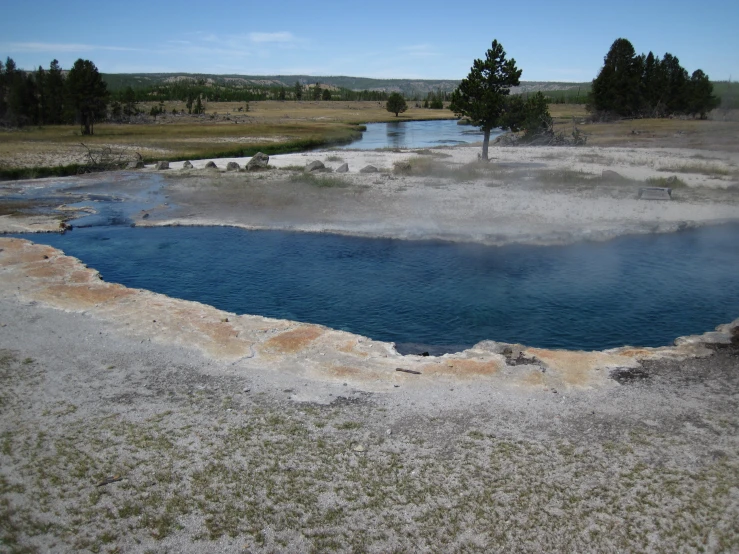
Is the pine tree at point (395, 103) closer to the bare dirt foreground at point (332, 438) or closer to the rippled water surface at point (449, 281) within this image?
the rippled water surface at point (449, 281)

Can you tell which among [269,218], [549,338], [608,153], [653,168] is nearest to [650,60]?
[608,153]

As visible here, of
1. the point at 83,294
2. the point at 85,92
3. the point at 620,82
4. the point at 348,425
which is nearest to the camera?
the point at 348,425

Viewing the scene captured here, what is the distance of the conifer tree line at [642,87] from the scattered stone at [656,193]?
1867 inches

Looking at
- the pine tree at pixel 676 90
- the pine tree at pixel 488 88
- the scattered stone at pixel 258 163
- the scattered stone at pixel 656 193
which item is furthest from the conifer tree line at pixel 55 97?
the pine tree at pixel 676 90

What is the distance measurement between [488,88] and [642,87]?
142 ft

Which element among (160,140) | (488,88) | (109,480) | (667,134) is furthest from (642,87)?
(109,480)

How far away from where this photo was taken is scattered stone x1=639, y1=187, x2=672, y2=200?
2606 centimetres

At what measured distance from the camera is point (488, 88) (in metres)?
35.2

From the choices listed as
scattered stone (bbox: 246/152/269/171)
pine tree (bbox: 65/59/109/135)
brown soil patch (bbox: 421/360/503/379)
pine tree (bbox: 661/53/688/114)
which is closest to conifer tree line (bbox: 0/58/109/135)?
pine tree (bbox: 65/59/109/135)

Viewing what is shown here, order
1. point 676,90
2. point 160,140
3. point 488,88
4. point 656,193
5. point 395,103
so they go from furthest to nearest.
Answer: point 395,103 < point 676,90 < point 160,140 < point 488,88 < point 656,193

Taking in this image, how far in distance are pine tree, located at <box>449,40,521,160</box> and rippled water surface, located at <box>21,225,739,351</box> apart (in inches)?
641

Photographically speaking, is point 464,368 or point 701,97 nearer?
point 464,368

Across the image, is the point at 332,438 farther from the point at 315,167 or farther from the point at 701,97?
the point at 701,97

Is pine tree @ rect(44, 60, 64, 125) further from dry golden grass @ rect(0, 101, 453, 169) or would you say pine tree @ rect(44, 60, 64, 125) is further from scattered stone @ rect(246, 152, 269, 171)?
scattered stone @ rect(246, 152, 269, 171)
